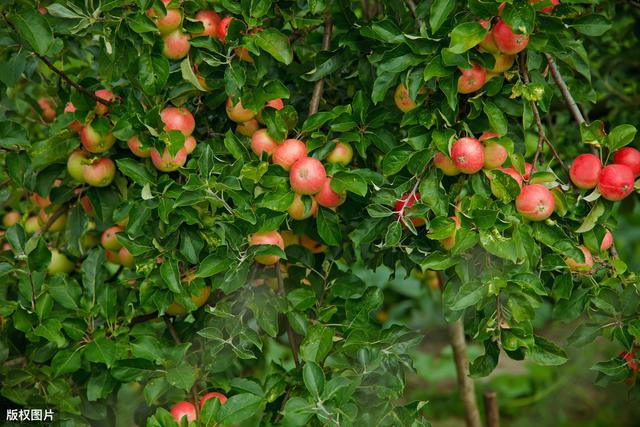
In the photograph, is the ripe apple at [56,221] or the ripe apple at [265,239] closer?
the ripe apple at [265,239]

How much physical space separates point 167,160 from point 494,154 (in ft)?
1.68

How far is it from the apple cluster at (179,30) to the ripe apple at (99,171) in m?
0.24

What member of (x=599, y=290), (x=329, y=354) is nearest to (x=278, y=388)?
(x=329, y=354)

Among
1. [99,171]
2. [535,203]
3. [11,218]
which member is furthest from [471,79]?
[11,218]

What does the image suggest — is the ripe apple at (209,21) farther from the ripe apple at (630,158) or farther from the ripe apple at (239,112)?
the ripe apple at (630,158)

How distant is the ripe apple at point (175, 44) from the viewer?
3.95 ft

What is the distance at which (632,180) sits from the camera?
116 centimetres

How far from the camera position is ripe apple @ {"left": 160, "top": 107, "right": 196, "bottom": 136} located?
1241mm

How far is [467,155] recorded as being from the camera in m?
1.12

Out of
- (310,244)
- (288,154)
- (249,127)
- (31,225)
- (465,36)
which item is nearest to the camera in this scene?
(465,36)

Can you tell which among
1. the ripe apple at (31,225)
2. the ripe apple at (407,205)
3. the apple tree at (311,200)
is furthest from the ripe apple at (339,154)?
the ripe apple at (31,225)

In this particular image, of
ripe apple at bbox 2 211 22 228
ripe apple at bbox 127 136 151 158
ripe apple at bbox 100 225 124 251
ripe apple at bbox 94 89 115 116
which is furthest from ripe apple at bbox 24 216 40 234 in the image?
ripe apple at bbox 127 136 151 158

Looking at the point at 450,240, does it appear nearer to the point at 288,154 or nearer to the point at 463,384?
the point at 288,154

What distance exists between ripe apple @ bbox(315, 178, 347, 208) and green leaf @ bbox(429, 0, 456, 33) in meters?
0.28
